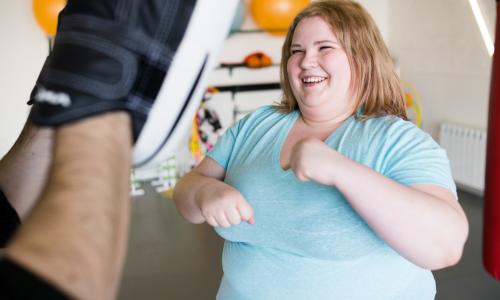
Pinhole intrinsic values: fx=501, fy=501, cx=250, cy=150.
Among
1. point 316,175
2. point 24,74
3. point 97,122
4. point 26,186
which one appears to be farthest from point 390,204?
point 24,74

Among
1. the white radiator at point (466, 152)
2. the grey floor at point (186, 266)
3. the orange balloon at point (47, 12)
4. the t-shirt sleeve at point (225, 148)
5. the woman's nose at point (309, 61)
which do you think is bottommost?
the grey floor at point (186, 266)

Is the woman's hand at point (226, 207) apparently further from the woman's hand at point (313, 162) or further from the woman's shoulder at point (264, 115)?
the woman's shoulder at point (264, 115)

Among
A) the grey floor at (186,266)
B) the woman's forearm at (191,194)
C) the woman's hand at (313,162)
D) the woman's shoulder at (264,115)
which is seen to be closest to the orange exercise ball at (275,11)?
the grey floor at (186,266)

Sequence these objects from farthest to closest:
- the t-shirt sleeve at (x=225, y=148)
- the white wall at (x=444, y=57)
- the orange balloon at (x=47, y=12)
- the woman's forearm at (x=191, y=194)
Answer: the white wall at (x=444, y=57), the orange balloon at (x=47, y=12), the t-shirt sleeve at (x=225, y=148), the woman's forearm at (x=191, y=194)

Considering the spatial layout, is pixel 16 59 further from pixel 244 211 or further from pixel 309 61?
pixel 244 211

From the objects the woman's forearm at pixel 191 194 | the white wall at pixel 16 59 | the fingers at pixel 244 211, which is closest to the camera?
the fingers at pixel 244 211

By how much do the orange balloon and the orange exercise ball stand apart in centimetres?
191

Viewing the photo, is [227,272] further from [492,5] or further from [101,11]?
[492,5]

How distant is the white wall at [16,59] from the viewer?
196 inches

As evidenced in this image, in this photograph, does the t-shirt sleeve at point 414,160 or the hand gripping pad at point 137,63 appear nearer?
the hand gripping pad at point 137,63

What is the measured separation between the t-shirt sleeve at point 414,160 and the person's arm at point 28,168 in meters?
0.72

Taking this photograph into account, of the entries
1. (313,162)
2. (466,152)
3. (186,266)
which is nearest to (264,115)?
(313,162)

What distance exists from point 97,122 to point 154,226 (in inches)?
148

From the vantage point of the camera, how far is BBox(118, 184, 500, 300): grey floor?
10.0ft
